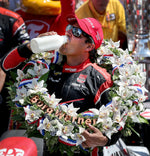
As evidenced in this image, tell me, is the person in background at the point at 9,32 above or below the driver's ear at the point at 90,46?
above

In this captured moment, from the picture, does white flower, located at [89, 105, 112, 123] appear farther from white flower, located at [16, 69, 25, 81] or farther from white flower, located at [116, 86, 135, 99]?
white flower, located at [16, 69, 25, 81]

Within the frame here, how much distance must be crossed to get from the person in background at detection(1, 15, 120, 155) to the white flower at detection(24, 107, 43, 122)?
25 cm

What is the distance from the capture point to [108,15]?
327 cm

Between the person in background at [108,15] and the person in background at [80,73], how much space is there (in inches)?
44.7

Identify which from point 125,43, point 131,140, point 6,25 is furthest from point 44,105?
point 125,43

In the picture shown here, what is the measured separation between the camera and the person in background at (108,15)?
3.17m

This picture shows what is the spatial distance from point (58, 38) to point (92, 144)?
2.31 ft

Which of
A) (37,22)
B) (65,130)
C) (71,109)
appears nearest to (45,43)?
(71,109)

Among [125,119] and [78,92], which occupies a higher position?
[78,92]

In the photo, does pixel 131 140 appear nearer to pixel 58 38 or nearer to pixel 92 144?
pixel 92 144

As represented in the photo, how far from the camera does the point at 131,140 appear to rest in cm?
275

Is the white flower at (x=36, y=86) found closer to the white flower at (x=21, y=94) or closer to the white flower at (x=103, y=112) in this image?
the white flower at (x=21, y=94)

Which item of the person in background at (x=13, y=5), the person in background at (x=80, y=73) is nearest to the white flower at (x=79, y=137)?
the person in background at (x=80, y=73)

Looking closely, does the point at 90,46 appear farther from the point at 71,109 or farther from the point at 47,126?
the point at 47,126
